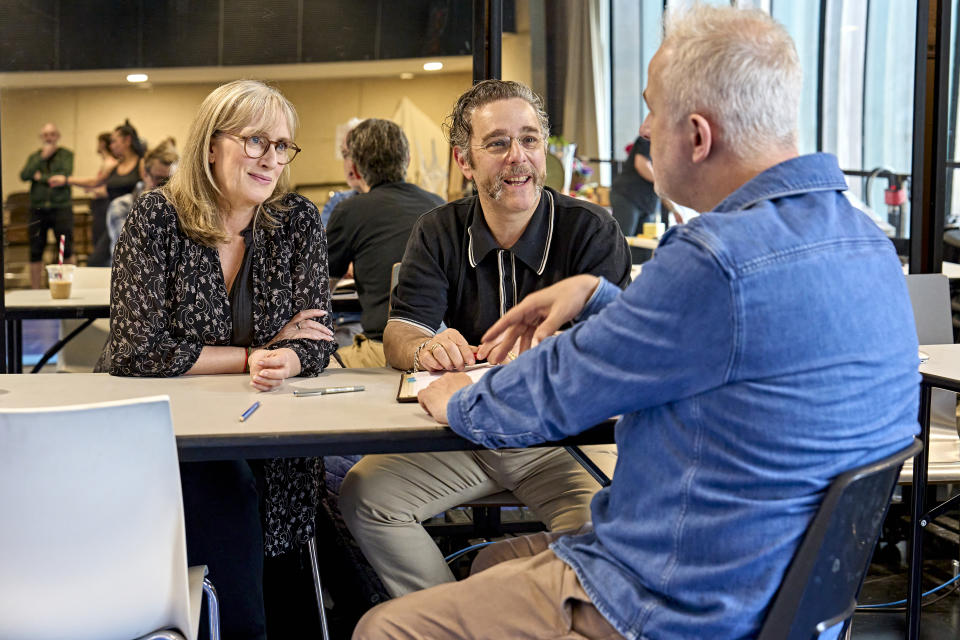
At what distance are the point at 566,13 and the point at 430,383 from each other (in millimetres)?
2998

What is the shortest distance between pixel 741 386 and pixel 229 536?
59.1 inches

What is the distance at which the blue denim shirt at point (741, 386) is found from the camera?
45.7 inches

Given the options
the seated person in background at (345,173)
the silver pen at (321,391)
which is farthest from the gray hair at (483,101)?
the seated person in background at (345,173)

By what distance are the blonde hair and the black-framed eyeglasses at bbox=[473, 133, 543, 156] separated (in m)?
0.55

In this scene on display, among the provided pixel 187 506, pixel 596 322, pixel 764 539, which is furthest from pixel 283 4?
pixel 764 539

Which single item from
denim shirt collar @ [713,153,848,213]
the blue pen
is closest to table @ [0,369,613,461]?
the blue pen

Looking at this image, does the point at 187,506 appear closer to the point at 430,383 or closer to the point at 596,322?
the point at 430,383

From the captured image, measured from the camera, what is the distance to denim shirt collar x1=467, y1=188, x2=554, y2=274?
2.41m

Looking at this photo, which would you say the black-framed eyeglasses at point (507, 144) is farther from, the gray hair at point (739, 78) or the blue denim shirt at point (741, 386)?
the blue denim shirt at point (741, 386)

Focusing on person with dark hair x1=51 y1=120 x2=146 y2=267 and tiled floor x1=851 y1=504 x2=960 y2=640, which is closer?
tiled floor x1=851 y1=504 x2=960 y2=640

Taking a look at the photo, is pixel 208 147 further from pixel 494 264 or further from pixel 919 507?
pixel 919 507

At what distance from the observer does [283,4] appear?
424 centimetres

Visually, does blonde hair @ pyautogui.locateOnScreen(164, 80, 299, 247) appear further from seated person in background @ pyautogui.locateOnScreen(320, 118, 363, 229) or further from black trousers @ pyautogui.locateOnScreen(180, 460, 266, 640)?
seated person in background @ pyautogui.locateOnScreen(320, 118, 363, 229)

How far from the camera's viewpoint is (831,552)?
47.1 inches
